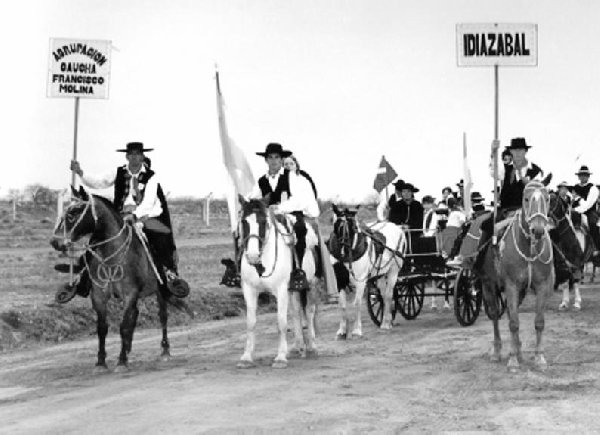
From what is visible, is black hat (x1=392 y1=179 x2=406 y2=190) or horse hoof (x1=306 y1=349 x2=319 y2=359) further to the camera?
black hat (x1=392 y1=179 x2=406 y2=190)

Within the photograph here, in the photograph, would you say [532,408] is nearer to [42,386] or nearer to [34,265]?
[42,386]

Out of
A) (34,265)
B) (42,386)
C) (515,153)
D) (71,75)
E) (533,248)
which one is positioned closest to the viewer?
(42,386)

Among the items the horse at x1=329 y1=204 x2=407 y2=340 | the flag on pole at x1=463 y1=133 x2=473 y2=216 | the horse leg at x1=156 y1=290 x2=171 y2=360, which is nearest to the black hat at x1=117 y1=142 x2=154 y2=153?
the horse leg at x1=156 y1=290 x2=171 y2=360

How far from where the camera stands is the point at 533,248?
579 inches

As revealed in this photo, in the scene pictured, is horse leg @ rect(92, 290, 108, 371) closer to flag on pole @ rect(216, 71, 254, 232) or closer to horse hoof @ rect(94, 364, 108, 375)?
horse hoof @ rect(94, 364, 108, 375)

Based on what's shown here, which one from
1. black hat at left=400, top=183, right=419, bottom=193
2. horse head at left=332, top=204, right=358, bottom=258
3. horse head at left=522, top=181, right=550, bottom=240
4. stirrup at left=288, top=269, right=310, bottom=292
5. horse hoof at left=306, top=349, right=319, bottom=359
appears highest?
black hat at left=400, top=183, right=419, bottom=193

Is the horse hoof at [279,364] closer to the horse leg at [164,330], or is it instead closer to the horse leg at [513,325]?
the horse leg at [164,330]

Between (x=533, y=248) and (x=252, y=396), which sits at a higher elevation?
(x=533, y=248)

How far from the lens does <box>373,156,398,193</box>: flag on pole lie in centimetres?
2853

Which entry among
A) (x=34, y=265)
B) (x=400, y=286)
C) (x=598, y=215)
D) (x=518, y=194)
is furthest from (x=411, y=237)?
A: (x=34, y=265)

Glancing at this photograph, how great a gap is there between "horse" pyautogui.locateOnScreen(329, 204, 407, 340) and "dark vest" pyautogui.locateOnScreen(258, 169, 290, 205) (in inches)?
126

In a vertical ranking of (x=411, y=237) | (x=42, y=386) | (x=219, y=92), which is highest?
(x=219, y=92)

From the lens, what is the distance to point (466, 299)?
831 inches

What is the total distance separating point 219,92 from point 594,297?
15.4m
